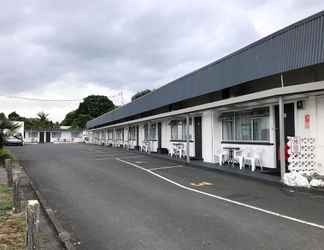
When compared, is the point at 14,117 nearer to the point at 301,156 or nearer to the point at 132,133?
the point at 132,133

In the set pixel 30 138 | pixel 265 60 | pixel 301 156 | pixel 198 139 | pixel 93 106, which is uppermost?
pixel 93 106

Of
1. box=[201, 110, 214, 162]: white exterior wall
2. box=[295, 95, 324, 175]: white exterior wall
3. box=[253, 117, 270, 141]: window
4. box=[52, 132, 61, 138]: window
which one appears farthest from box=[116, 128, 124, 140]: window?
box=[52, 132, 61, 138]: window

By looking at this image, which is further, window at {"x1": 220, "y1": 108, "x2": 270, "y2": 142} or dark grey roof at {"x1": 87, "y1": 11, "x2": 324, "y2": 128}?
window at {"x1": 220, "y1": 108, "x2": 270, "y2": 142}

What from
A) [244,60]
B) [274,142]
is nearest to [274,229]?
[274,142]

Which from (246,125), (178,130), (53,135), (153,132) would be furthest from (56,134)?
(246,125)

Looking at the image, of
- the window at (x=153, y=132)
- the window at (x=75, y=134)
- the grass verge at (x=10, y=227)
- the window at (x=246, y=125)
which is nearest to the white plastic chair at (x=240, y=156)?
the window at (x=246, y=125)

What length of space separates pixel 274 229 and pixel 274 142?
7649 mm

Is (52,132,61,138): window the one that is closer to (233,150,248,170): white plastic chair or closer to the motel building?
the motel building

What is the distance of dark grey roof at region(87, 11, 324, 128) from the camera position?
35.0 ft

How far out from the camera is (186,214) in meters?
7.34

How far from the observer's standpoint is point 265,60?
42.4ft

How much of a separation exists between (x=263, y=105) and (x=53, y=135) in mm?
70157

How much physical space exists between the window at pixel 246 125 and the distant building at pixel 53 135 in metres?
64.0

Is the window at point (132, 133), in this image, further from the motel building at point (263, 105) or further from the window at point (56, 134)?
the window at point (56, 134)
